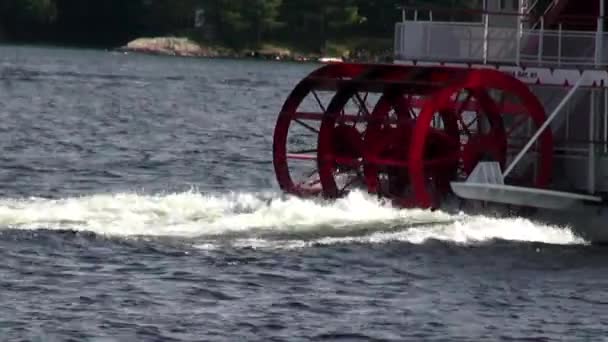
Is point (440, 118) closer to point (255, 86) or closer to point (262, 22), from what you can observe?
point (255, 86)

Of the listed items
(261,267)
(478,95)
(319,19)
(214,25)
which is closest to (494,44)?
(478,95)

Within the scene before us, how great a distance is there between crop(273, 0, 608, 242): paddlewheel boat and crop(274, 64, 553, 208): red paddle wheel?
0.9 inches

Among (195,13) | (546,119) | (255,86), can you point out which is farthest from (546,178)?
(195,13)

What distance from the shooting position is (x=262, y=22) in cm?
14162

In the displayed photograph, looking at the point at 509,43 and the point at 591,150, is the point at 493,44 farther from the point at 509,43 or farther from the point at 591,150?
the point at 591,150

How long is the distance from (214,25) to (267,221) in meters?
113

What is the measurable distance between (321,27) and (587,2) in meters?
103

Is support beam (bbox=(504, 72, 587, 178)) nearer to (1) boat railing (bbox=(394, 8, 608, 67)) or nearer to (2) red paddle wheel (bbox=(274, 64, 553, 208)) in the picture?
(2) red paddle wheel (bbox=(274, 64, 553, 208))

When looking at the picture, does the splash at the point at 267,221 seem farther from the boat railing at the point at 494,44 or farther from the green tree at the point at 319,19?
the green tree at the point at 319,19

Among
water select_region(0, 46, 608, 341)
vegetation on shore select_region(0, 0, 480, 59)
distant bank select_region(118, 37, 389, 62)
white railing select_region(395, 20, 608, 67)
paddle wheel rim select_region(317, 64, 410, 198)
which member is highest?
white railing select_region(395, 20, 608, 67)

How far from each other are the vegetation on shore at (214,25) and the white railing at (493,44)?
91.7 meters

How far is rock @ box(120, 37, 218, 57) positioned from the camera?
14212cm

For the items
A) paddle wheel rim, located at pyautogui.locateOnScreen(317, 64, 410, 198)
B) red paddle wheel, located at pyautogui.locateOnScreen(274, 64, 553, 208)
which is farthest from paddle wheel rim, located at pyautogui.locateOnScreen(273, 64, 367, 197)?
paddle wheel rim, located at pyautogui.locateOnScreen(317, 64, 410, 198)

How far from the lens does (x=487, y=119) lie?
118 ft
